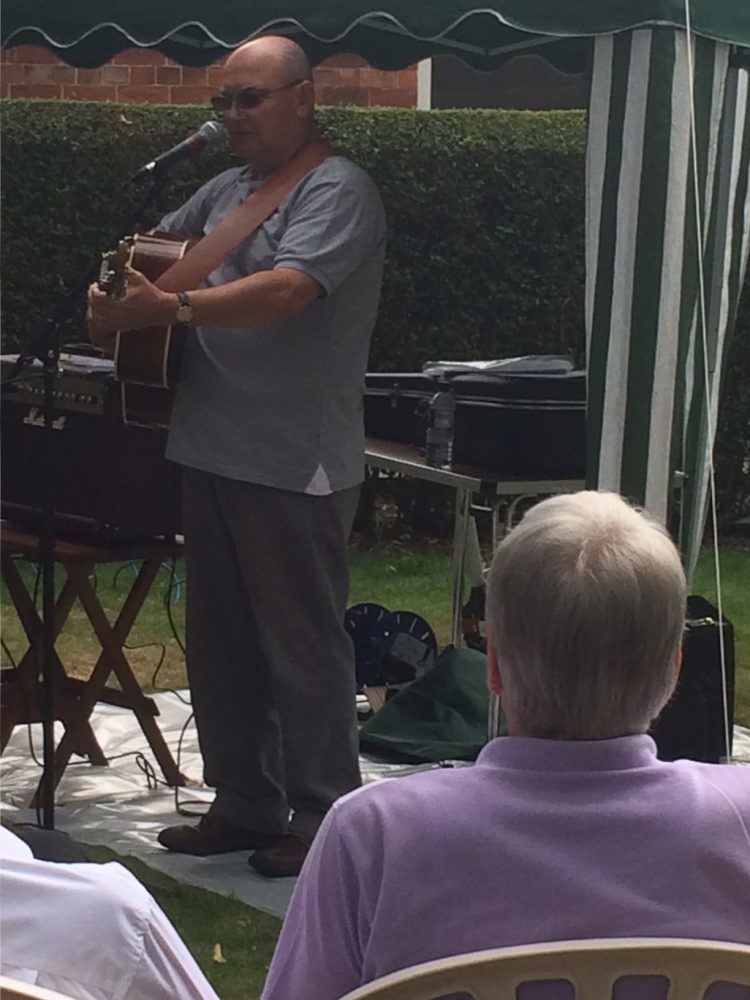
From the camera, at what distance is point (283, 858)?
12.4ft

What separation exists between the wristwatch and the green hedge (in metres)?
→ 4.07

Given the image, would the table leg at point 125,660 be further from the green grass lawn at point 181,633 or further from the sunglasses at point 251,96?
the sunglasses at point 251,96

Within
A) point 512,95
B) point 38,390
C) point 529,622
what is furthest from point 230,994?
point 512,95

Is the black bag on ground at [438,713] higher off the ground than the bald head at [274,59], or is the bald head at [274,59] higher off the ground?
the bald head at [274,59]

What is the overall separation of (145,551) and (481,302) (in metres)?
4.21

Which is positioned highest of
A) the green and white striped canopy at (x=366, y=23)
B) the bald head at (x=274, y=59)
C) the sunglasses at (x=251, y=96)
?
the green and white striped canopy at (x=366, y=23)

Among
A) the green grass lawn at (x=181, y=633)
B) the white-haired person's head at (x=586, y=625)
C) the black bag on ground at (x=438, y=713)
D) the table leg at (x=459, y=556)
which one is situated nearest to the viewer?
the white-haired person's head at (x=586, y=625)

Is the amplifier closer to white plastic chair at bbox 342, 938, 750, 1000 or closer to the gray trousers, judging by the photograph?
the gray trousers

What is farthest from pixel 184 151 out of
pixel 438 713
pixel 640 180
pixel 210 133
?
pixel 438 713

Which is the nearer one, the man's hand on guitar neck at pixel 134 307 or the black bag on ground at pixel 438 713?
the man's hand on guitar neck at pixel 134 307

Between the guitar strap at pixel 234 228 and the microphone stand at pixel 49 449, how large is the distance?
14cm

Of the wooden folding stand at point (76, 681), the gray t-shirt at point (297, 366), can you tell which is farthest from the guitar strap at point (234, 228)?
the wooden folding stand at point (76, 681)

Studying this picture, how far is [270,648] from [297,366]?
2.04ft

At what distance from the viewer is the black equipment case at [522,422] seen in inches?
172
